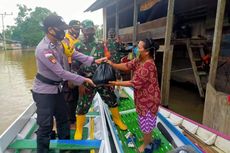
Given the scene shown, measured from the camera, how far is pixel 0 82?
12.8 metres

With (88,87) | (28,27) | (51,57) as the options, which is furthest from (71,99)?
(28,27)

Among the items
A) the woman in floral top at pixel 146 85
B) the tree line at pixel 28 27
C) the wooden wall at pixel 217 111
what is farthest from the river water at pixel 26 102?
the tree line at pixel 28 27

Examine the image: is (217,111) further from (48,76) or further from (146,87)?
(48,76)

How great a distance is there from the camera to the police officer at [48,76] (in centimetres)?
251

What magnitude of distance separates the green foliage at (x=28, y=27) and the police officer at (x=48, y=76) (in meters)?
54.0

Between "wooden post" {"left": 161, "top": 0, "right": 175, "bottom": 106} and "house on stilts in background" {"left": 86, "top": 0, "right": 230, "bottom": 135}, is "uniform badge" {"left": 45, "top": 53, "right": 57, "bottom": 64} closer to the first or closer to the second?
"house on stilts in background" {"left": 86, "top": 0, "right": 230, "bottom": 135}

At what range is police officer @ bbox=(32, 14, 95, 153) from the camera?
2.51 metres

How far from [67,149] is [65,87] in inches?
36.1

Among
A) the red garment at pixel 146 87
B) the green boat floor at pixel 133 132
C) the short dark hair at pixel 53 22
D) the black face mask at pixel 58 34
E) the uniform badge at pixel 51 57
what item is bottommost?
the green boat floor at pixel 133 132

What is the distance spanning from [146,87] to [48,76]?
3.95 ft

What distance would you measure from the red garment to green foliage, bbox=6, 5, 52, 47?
54326 mm

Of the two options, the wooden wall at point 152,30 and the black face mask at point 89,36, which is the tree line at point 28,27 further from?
the black face mask at point 89,36

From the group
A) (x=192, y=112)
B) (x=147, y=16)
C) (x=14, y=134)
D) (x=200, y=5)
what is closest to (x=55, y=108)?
(x=14, y=134)

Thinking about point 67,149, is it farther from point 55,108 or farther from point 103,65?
point 103,65
